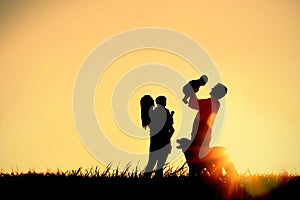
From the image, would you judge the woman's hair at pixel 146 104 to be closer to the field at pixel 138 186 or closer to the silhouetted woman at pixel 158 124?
the silhouetted woman at pixel 158 124

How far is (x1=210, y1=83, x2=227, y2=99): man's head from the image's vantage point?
35.4ft

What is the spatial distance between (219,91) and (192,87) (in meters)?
0.55

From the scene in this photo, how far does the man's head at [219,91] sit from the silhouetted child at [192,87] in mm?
250

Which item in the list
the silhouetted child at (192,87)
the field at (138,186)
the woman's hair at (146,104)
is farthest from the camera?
the woman's hair at (146,104)

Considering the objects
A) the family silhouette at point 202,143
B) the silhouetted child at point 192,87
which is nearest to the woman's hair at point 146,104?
the family silhouette at point 202,143

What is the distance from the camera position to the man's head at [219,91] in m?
10.8

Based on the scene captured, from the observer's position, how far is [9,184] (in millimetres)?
9523

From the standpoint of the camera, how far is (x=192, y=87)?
1093 centimetres

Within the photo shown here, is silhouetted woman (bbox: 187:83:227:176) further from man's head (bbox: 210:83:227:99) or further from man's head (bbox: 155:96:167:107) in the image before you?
man's head (bbox: 155:96:167:107)

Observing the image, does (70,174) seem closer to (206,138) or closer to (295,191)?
(206,138)

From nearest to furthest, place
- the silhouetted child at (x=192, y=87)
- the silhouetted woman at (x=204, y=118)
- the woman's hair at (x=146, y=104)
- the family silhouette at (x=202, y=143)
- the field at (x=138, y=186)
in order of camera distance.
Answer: the field at (x=138, y=186) < the family silhouette at (x=202, y=143) < the silhouetted woman at (x=204, y=118) < the silhouetted child at (x=192, y=87) < the woman's hair at (x=146, y=104)

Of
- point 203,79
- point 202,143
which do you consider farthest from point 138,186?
point 203,79

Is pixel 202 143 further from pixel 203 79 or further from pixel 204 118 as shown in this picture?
pixel 203 79

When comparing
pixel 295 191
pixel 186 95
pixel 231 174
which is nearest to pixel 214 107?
pixel 186 95
